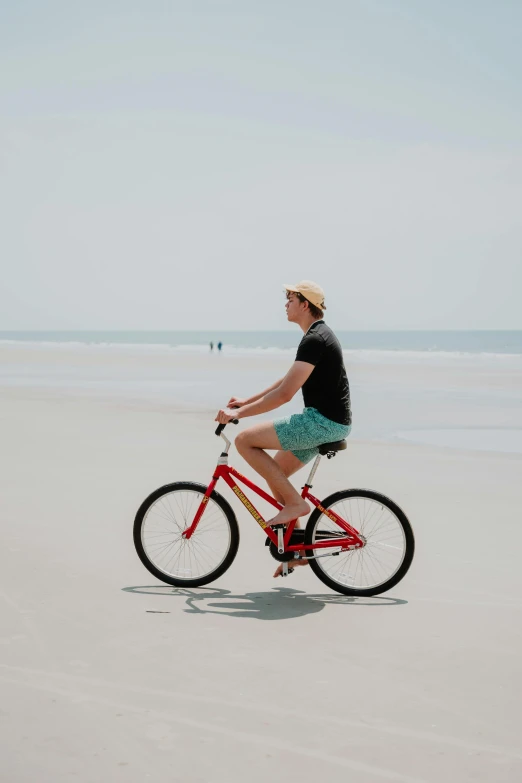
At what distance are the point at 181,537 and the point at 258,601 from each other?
0.70m

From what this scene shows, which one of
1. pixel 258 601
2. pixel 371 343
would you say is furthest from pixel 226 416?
pixel 371 343

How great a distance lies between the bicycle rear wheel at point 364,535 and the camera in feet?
18.6

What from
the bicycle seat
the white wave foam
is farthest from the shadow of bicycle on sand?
the white wave foam

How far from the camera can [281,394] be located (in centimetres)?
552

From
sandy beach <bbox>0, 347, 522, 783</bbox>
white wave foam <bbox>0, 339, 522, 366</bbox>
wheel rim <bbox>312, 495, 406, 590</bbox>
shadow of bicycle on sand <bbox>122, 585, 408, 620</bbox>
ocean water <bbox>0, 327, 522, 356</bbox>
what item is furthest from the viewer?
ocean water <bbox>0, 327, 522, 356</bbox>

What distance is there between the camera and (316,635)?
4941 millimetres

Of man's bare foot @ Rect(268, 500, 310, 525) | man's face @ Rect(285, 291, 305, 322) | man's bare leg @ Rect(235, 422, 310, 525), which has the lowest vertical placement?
man's bare foot @ Rect(268, 500, 310, 525)

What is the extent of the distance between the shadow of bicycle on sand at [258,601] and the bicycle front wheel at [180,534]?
131 millimetres

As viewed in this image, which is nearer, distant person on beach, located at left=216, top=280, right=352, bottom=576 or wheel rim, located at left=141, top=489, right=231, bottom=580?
distant person on beach, located at left=216, top=280, right=352, bottom=576

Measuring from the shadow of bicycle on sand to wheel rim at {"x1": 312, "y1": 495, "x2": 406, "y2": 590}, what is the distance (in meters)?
0.17

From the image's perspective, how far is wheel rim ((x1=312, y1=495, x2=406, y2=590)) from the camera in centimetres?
571

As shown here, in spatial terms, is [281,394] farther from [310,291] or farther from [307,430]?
[310,291]

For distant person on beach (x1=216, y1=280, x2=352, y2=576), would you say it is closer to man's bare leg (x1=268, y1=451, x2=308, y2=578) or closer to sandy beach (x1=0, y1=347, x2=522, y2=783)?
man's bare leg (x1=268, y1=451, x2=308, y2=578)

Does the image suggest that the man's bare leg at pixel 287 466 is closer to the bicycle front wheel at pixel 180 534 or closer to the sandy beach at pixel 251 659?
the sandy beach at pixel 251 659
